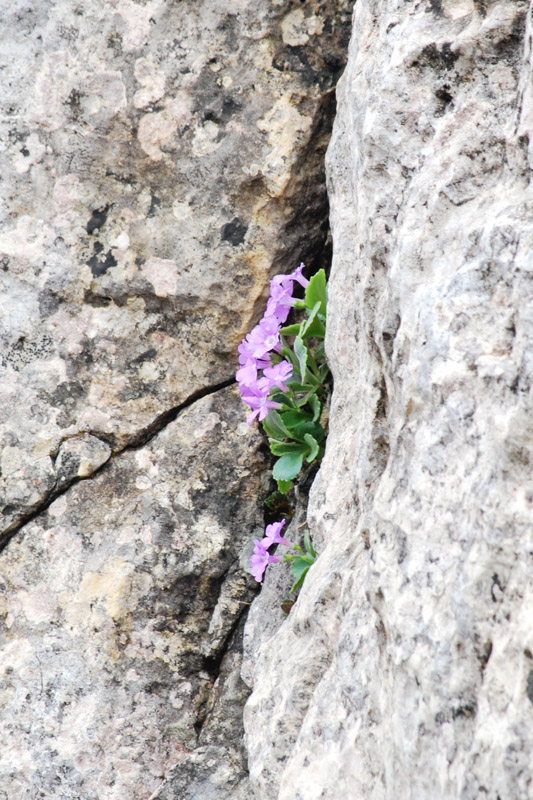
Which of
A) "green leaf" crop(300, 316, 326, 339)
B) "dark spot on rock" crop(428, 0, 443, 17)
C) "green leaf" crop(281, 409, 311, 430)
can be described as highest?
"dark spot on rock" crop(428, 0, 443, 17)

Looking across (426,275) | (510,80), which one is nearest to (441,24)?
(510,80)

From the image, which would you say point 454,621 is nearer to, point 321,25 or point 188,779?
point 188,779

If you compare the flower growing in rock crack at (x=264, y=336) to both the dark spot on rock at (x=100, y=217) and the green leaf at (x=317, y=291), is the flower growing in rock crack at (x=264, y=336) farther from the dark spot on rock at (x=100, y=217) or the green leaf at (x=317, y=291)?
the dark spot on rock at (x=100, y=217)

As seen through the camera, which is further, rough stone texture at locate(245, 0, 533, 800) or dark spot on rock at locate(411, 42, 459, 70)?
dark spot on rock at locate(411, 42, 459, 70)

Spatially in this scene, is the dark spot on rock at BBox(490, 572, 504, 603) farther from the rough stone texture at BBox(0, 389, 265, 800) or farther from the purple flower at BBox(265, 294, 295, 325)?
the purple flower at BBox(265, 294, 295, 325)

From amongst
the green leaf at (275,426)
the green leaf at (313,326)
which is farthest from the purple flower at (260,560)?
the green leaf at (313,326)

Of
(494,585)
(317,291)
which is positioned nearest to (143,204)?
(317,291)

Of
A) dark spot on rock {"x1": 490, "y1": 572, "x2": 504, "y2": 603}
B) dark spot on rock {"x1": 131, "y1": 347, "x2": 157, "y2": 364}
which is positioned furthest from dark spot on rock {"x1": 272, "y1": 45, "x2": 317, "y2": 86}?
dark spot on rock {"x1": 490, "y1": 572, "x2": 504, "y2": 603}
